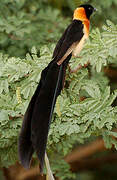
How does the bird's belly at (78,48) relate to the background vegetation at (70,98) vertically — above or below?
above

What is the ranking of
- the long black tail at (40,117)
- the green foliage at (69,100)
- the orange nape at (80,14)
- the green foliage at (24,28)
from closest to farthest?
the long black tail at (40,117) < the green foliage at (69,100) < the orange nape at (80,14) < the green foliage at (24,28)

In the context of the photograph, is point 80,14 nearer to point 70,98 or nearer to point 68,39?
point 68,39

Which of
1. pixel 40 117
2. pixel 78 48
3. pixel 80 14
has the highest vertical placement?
pixel 80 14

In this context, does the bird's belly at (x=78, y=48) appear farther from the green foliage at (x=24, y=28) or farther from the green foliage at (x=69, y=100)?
the green foliage at (x=24, y=28)

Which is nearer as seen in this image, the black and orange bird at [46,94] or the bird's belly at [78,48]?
the black and orange bird at [46,94]

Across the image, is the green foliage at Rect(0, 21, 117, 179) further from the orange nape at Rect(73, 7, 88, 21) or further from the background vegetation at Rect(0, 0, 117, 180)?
the orange nape at Rect(73, 7, 88, 21)

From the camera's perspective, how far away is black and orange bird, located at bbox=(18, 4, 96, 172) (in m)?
1.37

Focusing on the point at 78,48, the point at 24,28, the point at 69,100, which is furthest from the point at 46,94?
the point at 24,28

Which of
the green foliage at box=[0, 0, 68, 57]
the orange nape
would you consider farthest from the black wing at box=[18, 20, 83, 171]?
the green foliage at box=[0, 0, 68, 57]

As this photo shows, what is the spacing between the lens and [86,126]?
158cm

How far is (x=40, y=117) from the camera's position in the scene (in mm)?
1436

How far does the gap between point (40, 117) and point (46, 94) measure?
0.13 meters

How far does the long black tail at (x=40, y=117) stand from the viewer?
1.36m

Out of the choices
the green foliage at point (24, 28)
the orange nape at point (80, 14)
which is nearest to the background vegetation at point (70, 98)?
the orange nape at point (80, 14)
